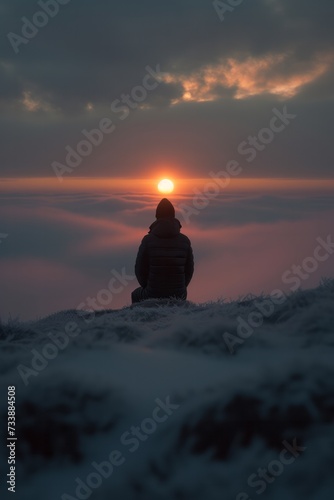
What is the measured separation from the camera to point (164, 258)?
776 centimetres

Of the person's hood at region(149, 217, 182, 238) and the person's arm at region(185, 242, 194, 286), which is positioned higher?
the person's hood at region(149, 217, 182, 238)

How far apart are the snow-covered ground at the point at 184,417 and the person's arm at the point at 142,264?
573cm

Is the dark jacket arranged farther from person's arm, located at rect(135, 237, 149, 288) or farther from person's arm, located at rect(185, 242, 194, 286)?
person's arm, located at rect(185, 242, 194, 286)

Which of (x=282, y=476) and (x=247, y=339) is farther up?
(x=247, y=339)

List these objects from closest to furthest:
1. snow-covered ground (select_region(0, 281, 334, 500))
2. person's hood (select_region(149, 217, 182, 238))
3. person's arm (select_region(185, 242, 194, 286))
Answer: snow-covered ground (select_region(0, 281, 334, 500)) < person's hood (select_region(149, 217, 182, 238)) < person's arm (select_region(185, 242, 194, 286))

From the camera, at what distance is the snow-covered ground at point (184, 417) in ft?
4.59

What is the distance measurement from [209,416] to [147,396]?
245mm

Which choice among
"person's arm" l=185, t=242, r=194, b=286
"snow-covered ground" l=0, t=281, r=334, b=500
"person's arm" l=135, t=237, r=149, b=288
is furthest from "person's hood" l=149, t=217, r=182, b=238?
"snow-covered ground" l=0, t=281, r=334, b=500

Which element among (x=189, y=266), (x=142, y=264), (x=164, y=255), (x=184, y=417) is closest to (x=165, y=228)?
(x=164, y=255)

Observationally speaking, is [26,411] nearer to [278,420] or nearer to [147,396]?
[147,396]

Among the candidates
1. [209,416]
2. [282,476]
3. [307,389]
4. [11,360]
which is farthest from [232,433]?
[11,360]

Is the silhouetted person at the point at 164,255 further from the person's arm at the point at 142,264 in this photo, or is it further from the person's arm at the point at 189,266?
the person's arm at the point at 189,266

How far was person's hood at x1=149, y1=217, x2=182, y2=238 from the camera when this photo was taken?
7679 mm

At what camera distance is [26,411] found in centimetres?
166
